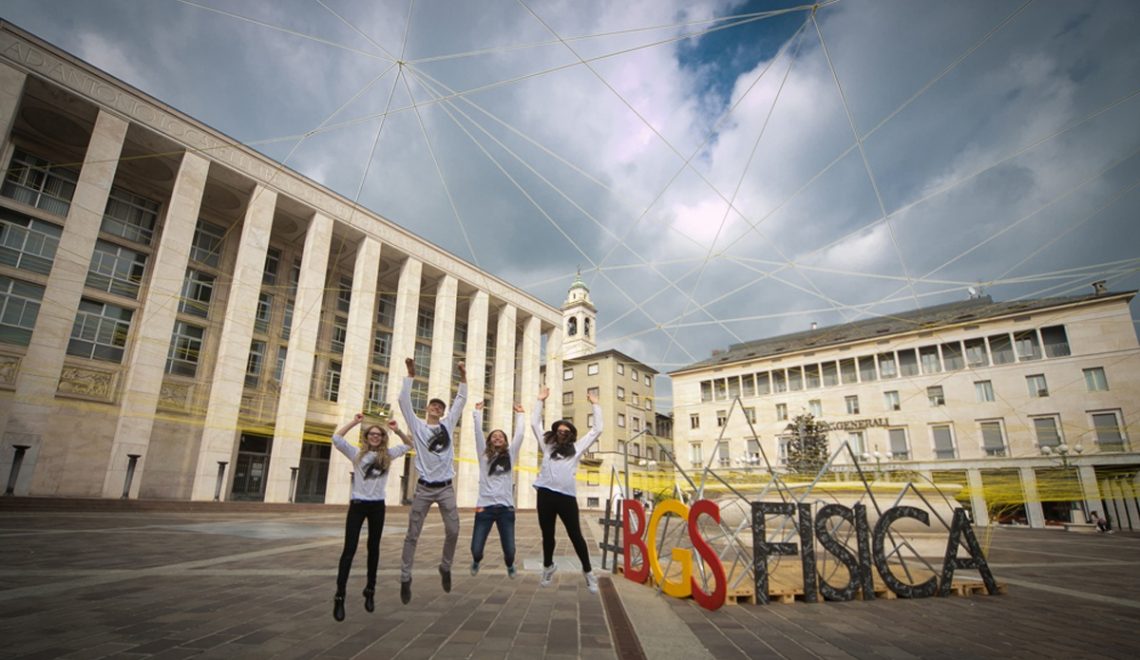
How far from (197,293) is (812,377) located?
153 ft

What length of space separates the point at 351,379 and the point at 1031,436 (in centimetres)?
4463

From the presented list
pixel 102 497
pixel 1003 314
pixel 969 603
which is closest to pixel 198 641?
pixel 969 603

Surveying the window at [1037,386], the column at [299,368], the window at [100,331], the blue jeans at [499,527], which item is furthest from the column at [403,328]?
the window at [1037,386]

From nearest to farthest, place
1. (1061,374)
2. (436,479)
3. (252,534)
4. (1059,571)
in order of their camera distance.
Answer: (436,479) → (1059,571) → (252,534) → (1061,374)

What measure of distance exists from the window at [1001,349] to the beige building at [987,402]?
0.31 feet

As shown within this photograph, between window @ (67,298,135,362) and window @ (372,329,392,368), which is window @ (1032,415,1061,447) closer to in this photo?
window @ (372,329,392,368)

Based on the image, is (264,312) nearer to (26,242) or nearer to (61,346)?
(26,242)

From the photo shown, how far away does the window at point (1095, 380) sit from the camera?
31.7 meters

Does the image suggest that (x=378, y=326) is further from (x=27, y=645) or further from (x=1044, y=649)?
(x=1044, y=649)

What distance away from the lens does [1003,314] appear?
120 feet

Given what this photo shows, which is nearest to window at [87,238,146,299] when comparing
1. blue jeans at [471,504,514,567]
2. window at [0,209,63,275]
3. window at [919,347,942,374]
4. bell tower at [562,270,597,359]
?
window at [0,209,63,275]

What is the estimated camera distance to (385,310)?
37.6 metres

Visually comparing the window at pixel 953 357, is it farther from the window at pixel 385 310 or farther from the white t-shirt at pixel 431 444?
the white t-shirt at pixel 431 444

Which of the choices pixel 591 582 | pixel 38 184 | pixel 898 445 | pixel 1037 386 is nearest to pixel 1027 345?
pixel 1037 386
